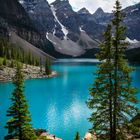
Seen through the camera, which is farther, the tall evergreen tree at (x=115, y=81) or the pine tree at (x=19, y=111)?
the pine tree at (x=19, y=111)

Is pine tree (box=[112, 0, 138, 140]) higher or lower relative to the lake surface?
higher

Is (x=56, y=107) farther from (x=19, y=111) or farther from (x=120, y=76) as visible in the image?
(x=120, y=76)

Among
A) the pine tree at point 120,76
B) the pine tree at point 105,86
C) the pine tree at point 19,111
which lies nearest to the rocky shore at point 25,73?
the pine tree at point 19,111

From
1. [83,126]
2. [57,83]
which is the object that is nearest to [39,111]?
[83,126]

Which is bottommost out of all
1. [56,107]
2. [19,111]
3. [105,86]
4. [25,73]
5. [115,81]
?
[56,107]

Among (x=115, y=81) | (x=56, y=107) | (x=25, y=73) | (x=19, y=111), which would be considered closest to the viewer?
(x=115, y=81)

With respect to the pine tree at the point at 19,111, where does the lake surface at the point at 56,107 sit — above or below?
below

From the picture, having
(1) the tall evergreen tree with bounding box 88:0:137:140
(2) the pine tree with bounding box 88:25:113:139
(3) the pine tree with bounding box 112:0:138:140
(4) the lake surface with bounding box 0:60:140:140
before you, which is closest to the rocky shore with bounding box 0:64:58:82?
(4) the lake surface with bounding box 0:60:140:140

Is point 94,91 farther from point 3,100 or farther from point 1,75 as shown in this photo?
point 1,75

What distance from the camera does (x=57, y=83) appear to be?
6575 inches

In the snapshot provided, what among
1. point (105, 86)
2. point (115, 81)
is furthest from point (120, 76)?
point (105, 86)

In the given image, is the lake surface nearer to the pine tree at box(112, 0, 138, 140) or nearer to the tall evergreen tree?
the tall evergreen tree

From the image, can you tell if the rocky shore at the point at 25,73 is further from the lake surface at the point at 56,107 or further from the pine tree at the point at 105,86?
the pine tree at the point at 105,86

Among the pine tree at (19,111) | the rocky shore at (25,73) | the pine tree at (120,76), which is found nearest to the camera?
the pine tree at (120,76)
